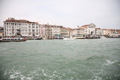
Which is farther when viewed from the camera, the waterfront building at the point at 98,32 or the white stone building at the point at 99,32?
the white stone building at the point at 99,32

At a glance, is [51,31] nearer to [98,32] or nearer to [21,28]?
[21,28]

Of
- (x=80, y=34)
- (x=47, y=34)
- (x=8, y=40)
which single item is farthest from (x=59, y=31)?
(x=8, y=40)

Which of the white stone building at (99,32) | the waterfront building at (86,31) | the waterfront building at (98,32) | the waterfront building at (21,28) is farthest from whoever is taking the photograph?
the white stone building at (99,32)

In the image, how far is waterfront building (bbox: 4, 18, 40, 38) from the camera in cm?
→ 4956

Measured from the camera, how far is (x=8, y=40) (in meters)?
31.8

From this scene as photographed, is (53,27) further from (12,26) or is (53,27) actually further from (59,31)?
(12,26)

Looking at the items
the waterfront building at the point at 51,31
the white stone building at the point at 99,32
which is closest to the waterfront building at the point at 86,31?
the white stone building at the point at 99,32

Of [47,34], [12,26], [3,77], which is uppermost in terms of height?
[12,26]

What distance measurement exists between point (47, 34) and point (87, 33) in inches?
1290

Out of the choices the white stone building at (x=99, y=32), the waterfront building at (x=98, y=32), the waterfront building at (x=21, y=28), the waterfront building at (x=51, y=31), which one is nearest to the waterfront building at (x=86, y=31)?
the waterfront building at (x=98, y=32)

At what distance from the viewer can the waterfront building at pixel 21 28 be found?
4956cm

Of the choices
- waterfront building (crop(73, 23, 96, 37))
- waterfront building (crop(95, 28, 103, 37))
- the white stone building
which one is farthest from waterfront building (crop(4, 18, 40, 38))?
the white stone building

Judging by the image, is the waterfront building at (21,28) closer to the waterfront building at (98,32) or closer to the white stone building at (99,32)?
the waterfront building at (98,32)

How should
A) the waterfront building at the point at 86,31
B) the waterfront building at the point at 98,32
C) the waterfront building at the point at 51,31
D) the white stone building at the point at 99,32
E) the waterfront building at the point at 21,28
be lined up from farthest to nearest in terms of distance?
the white stone building at the point at 99,32 < the waterfront building at the point at 98,32 < the waterfront building at the point at 86,31 < the waterfront building at the point at 51,31 < the waterfront building at the point at 21,28
